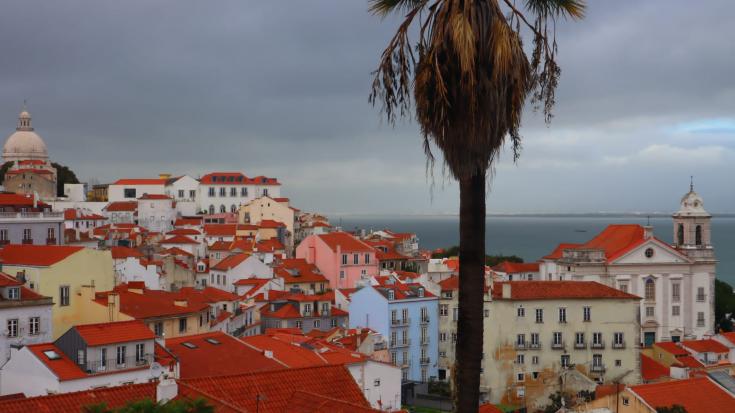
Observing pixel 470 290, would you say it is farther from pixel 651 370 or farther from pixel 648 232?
pixel 648 232

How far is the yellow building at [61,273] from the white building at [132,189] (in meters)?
81.3

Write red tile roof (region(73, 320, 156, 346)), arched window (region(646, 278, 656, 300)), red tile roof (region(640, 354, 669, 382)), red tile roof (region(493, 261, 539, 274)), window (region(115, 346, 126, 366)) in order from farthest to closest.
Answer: red tile roof (region(493, 261, 539, 274)) < arched window (region(646, 278, 656, 300)) < red tile roof (region(640, 354, 669, 382)) < window (region(115, 346, 126, 366)) < red tile roof (region(73, 320, 156, 346))

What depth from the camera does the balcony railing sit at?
27.7 m

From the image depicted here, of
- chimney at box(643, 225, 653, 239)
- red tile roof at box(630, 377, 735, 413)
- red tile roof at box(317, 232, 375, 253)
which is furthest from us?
red tile roof at box(317, 232, 375, 253)

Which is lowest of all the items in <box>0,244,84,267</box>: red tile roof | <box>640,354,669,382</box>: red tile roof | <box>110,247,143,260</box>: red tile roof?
<box>640,354,669,382</box>: red tile roof

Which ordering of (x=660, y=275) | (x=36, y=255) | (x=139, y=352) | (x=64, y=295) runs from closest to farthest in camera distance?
(x=139, y=352)
(x=64, y=295)
(x=36, y=255)
(x=660, y=275)

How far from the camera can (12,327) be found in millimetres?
32625

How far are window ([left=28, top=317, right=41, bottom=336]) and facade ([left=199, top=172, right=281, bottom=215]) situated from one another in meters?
85.9

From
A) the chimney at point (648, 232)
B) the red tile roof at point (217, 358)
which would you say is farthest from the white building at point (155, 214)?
the red tile roof at point (217, 358)

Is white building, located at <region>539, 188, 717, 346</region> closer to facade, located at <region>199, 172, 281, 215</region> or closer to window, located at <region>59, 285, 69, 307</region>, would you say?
window, located at <region>59, 285, 69, 307</region>

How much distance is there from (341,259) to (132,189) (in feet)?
199

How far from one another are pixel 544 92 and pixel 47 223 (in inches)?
1941

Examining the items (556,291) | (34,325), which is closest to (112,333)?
(34,325)

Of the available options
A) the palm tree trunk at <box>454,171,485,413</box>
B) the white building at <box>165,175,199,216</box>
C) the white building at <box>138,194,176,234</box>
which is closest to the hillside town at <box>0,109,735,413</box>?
the palm tree trunk at <box>454,171,485,413</box>
